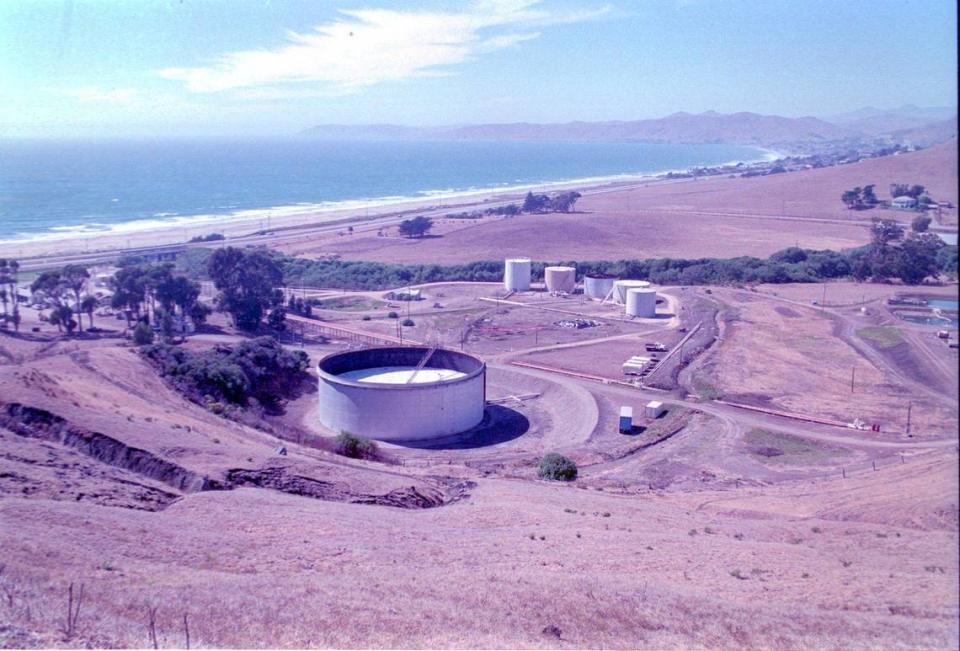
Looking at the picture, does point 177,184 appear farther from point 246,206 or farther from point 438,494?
point 438,494

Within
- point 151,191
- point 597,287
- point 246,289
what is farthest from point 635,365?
point 151,191

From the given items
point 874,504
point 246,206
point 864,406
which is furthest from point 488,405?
point 246,206

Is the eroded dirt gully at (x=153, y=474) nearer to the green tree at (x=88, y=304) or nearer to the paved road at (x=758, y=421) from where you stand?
the paved road at (x=758, y=421)

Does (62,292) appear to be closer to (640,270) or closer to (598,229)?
(640,270)

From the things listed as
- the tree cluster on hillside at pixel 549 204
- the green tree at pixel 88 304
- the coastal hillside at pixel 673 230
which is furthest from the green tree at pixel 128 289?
the tree cluster on hillside at pixel 549 204

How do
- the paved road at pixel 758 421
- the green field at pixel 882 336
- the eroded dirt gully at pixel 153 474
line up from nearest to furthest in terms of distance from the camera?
the eroded dirt gully at pixel 153 474, the paved road at pixel 758 421, the green field at pixel 882 336

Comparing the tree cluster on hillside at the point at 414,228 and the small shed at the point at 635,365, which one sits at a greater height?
the tree cluster on hillside at the point at 414,228

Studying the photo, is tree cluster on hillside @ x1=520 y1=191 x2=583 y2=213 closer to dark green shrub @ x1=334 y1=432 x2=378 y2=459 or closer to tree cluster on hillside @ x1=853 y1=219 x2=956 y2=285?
tree cluster on hillside @ x1=853 y1=219 x2=956 y2=285
